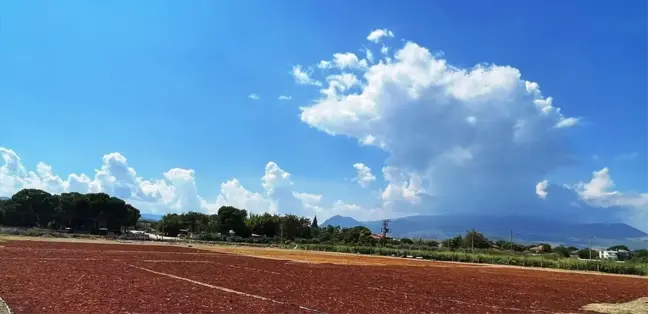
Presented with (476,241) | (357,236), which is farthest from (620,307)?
(357,236)

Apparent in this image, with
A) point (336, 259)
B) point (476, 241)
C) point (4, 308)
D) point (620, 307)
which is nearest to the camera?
point (4, 308)

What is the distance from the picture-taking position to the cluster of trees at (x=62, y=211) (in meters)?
106

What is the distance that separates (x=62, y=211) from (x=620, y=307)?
365 ft

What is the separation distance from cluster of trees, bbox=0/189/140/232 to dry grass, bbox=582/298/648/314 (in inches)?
4142

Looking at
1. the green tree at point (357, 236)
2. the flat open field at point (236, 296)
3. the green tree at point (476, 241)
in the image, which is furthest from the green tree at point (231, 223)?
the flat open field at point (236, 296)

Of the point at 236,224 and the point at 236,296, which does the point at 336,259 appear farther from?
the point at 236,224

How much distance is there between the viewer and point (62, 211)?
350 ft

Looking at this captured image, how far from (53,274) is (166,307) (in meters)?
10.2

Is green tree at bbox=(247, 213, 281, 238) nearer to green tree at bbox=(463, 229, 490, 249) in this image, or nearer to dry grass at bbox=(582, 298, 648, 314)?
green tree at bbox=(463, 229, 490, 249)

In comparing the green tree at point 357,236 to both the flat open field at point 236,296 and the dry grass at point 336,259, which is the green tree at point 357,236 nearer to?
the dry grass at point 336,259

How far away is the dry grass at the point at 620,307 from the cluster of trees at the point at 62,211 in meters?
105

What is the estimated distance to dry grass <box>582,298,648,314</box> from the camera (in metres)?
17.1

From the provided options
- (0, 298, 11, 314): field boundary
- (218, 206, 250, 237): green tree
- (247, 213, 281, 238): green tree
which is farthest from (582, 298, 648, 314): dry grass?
(247, 213, 281, 238): green tree

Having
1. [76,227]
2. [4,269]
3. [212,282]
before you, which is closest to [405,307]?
[212,282]
